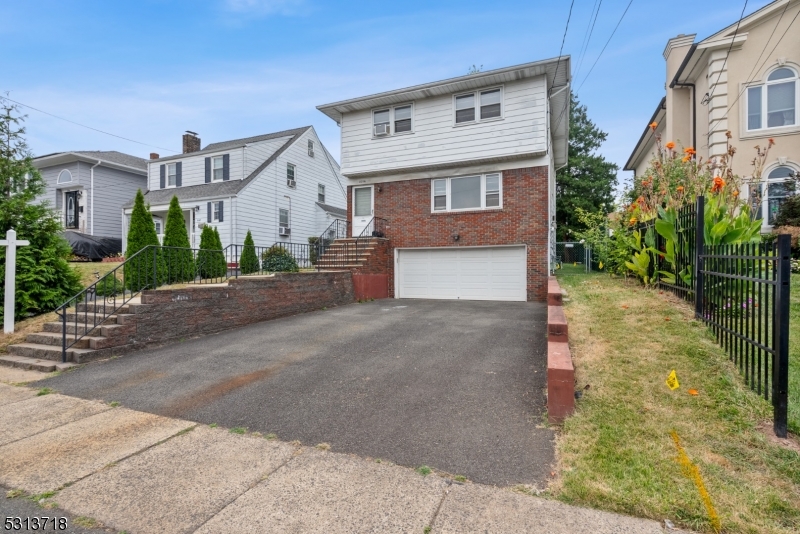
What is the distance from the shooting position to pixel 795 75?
1300 centimetres

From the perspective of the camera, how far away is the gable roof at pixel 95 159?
867 inches

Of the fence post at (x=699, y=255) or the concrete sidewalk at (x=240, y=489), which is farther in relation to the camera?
the fence post at (x=699, y=255)

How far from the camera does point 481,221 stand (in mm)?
12977

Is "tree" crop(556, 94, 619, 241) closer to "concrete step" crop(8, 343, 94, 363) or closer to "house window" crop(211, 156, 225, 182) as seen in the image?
"house window" crop(211, 156, 225, 182)

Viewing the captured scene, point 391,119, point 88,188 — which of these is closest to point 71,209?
point 88,188

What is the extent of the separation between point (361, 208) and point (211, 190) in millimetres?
9606

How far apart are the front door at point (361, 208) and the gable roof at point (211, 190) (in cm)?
728

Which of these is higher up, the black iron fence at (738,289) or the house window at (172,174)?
the house window at (172,174)

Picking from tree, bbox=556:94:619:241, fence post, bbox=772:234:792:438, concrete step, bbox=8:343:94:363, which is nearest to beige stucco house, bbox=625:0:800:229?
fence post, bbox=772:234:792:438

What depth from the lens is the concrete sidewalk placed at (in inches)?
90.7

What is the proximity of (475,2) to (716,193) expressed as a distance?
580 cm

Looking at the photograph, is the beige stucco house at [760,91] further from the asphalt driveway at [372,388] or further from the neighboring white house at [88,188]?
the neighboring white house at [88,188]

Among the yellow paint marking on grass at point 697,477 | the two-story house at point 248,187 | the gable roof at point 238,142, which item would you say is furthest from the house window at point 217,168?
the yellow paint marking on grass at point 697,477

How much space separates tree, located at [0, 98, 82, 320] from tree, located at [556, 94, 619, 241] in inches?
1138
